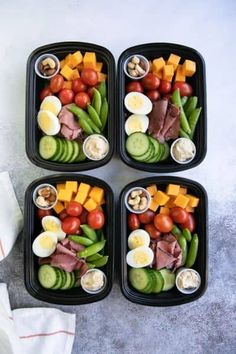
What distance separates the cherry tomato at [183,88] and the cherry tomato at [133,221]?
56cm

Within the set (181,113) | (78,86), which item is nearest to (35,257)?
(78,86)

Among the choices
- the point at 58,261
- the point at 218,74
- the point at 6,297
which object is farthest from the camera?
the point at 218,74

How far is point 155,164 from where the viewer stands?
2.09 meters

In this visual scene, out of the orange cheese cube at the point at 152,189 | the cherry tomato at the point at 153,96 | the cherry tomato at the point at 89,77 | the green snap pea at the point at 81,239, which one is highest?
the cherry tomato at the point at 89,77

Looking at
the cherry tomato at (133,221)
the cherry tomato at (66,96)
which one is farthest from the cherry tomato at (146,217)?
the cherry tomato at (66,96)

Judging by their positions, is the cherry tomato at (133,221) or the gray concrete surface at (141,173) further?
the gray concrete surface at (141,173)

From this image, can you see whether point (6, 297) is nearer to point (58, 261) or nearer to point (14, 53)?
point (58, 261)

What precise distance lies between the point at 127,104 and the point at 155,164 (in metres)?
0.28

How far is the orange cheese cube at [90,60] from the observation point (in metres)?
2.12

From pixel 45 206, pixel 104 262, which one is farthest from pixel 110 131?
pixel 104 262

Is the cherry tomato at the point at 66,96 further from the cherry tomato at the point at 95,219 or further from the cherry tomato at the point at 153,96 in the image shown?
the cherry tomato at the point at 95,219

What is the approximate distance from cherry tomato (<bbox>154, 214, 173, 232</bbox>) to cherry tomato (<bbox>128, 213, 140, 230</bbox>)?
3.0 inches

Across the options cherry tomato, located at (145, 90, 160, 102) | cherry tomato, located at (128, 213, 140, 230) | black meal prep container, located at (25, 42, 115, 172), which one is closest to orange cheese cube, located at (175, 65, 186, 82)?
cherry tomato, located at (145, 90, 160, 102)

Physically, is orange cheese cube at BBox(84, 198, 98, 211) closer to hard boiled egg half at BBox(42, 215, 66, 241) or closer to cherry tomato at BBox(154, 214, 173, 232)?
hard boiled egg half at BBox(42, 215, 66, 241)
